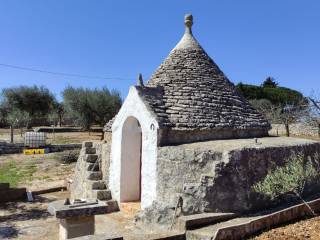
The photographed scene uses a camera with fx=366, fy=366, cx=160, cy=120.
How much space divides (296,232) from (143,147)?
3.91 metres

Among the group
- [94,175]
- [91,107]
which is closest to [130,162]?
Answer: [94,175]

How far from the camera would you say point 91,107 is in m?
34.7

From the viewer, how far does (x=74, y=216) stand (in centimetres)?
645

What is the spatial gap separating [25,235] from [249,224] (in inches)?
189

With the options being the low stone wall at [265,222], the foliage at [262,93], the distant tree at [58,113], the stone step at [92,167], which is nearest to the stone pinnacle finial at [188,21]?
the stone step at [92,167]

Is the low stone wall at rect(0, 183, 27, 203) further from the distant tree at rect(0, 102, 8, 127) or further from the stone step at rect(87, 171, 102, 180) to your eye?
the distant tree at rect(0, 102, 8, 127)

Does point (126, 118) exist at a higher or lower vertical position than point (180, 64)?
lower

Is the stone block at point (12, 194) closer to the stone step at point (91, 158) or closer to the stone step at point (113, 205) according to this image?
the stone step at point (91, 158)

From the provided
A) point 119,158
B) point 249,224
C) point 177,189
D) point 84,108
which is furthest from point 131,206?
point 84,108

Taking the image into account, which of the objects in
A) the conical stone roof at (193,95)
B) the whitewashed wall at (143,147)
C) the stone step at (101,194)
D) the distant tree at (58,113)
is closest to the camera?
the whitewashed wall at (143,147)

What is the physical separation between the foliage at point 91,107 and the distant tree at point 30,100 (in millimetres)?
8261

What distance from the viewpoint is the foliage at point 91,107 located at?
114ft

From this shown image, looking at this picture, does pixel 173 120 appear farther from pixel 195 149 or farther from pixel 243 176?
pixel 243 176

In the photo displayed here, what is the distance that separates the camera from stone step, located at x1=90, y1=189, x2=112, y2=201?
9773 millimetres
